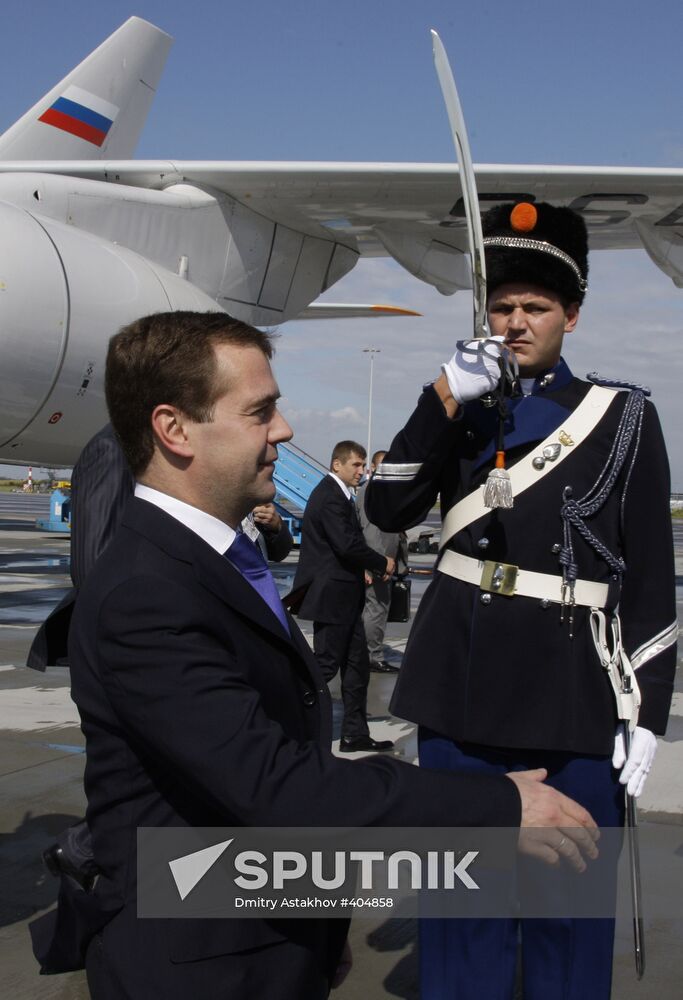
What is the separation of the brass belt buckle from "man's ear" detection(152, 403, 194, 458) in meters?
0.91

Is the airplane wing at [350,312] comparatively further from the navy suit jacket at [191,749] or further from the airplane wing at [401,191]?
the navy suit jacket at [191,749]

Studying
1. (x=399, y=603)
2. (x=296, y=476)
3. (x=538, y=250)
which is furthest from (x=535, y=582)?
(x=296, y=476)

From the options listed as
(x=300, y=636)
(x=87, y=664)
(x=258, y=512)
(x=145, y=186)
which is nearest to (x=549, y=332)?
(x=300, y=636)

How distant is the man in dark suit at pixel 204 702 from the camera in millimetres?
1255

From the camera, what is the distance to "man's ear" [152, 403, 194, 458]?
145cm

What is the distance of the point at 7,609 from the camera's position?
10.0 meters


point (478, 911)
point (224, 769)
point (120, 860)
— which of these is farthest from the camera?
point (478, 911)

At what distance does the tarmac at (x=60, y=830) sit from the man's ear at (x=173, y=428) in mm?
1449

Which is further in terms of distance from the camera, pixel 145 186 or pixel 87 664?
pixel 145 186

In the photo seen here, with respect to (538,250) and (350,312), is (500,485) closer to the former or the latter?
(538,250)

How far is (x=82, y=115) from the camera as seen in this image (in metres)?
9.87

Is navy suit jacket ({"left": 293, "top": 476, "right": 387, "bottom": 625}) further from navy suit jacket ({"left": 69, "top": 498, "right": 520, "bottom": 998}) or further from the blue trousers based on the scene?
navy suit jacket ({"left": 69, "top": 498, "right": 520, "bottom": 998})

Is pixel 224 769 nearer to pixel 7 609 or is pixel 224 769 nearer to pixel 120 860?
pixel 120 860

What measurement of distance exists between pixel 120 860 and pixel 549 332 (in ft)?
4.83
